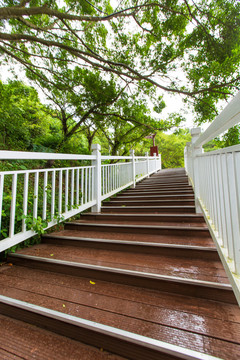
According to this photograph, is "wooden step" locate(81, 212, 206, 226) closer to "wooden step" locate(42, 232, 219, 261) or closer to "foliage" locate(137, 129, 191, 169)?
"wooden step" locate(42, 232, 219, 261)

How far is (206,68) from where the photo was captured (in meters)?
3.94

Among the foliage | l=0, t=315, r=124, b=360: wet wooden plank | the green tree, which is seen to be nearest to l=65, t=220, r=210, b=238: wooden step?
l=0, t=315, r=124, b=360: wet wooden plank

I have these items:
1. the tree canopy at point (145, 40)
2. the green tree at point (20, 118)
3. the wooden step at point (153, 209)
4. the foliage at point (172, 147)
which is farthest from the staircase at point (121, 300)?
the foliage at point (172, 147)

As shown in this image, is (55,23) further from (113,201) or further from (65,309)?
(65,309)

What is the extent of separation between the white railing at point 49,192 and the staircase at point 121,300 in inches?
13.4

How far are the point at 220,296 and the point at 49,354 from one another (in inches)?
44.6

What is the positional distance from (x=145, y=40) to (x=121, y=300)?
6.11m

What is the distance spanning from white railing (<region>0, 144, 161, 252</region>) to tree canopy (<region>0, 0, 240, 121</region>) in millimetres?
2365

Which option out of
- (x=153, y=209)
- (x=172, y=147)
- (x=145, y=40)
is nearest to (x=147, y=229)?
(x=153, y=209)

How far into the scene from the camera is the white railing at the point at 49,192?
166 centimetres

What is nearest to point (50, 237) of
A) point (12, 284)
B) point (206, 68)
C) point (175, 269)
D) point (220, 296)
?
point (12, 284)

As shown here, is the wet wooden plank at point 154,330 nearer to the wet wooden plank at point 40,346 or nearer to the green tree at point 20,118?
the wet wooden plank at point 40,346

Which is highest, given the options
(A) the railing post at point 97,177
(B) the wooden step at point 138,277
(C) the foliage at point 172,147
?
(C) the foliage at point 172,147

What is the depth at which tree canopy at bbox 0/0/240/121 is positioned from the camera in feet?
10.8
